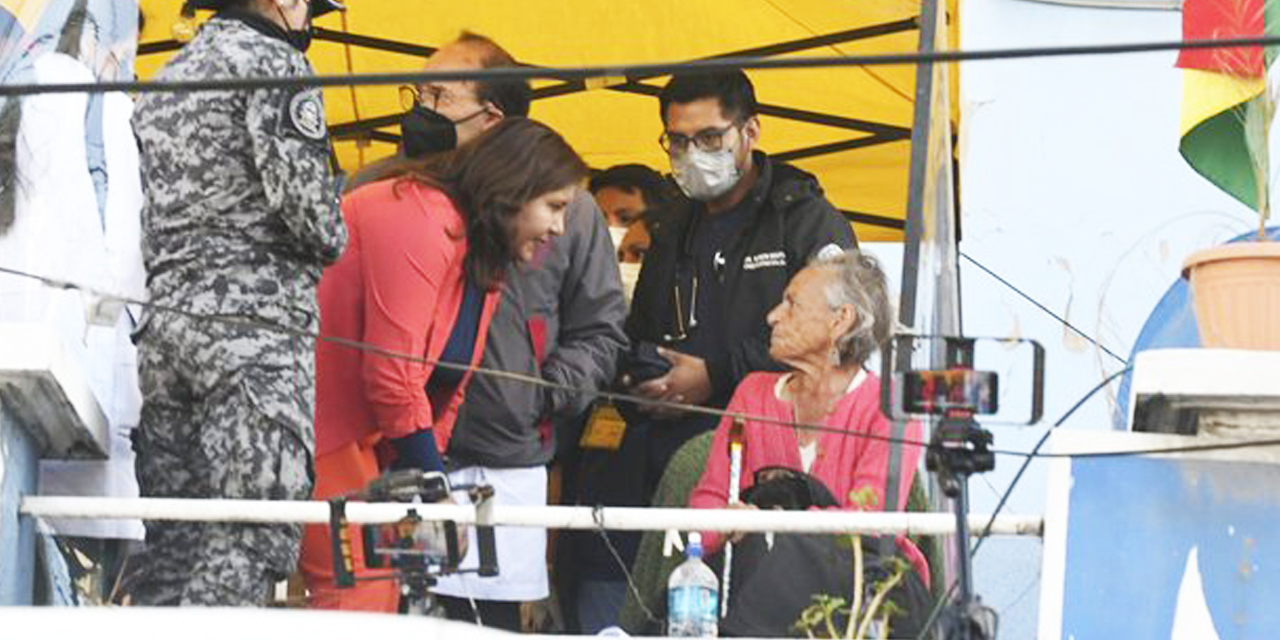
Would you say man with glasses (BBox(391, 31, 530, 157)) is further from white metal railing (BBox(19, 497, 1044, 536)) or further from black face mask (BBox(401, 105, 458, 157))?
white metal railing (BBox(19, 497, 1044, 536))

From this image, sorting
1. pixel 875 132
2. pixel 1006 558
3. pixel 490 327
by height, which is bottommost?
pixel 1006 558

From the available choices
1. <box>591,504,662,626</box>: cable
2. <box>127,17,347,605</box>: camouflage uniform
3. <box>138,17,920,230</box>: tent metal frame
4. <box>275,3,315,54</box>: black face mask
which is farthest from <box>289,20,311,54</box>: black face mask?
<box>138,17,920,230</box>: tent metal frame

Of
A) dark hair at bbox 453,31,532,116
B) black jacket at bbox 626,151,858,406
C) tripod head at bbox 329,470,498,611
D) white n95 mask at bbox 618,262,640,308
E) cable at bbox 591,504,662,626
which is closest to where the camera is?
tripod head at bbox 329,470,498,611

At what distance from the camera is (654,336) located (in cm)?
924

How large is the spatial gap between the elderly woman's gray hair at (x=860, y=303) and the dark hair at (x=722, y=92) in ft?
2.55

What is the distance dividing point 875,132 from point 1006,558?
5.38ft

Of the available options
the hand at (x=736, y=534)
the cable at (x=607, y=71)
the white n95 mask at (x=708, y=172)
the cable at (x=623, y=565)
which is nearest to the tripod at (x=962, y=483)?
the cable at (x=607, y=71)

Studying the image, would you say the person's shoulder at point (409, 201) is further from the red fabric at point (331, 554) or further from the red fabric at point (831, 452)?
the red fabric at point (831, 452)

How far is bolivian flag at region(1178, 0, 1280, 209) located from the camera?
7.69m

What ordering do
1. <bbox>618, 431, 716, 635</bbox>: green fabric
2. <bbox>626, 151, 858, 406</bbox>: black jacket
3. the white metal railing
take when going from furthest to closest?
<bbox>626, 151, 858, 406</bbox>: black jacket → <bbox>618, 431, 716, 635</bbox>: green fabric → the white metal railing

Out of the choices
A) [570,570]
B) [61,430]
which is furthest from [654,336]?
[61,430]

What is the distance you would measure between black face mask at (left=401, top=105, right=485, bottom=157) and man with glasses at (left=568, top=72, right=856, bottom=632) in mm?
836

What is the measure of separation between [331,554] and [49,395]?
2.91 ft

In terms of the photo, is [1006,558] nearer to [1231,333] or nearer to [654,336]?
[654,336]
